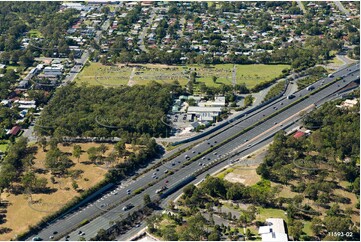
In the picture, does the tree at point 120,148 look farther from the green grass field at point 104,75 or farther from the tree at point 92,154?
the green grass field at point 104,75

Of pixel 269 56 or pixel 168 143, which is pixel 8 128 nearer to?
pixel 168 143

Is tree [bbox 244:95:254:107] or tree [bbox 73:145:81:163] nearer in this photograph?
tree [bbox 73:145:81:163]

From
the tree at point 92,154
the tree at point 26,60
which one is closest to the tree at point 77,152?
the tree at point 92,154

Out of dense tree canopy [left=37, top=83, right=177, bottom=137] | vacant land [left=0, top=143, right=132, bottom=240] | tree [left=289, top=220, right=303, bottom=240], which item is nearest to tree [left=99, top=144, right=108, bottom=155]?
vacant land [left=0, top=143, right=132, bottom=240]

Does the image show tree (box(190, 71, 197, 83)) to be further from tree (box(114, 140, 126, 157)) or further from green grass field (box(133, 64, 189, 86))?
tree (box(114, 140, 126, 157))

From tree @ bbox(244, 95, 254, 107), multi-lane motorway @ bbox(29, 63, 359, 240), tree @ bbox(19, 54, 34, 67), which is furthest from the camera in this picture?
tree @ bbox(19, 54, 34, 67)

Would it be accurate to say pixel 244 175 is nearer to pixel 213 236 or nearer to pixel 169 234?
pixel 213 236

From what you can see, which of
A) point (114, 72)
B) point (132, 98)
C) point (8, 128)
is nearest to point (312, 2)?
point (114, 72)

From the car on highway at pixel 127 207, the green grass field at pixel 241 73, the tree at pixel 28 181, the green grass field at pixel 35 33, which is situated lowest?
the green grass field at pixel 35 33

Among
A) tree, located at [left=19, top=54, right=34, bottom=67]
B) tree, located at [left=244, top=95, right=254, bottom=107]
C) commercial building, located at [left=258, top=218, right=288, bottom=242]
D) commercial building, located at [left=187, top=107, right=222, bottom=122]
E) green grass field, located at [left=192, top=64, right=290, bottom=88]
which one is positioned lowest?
green grass field, located at [left=192, top=64, right=290, bottom=88]
